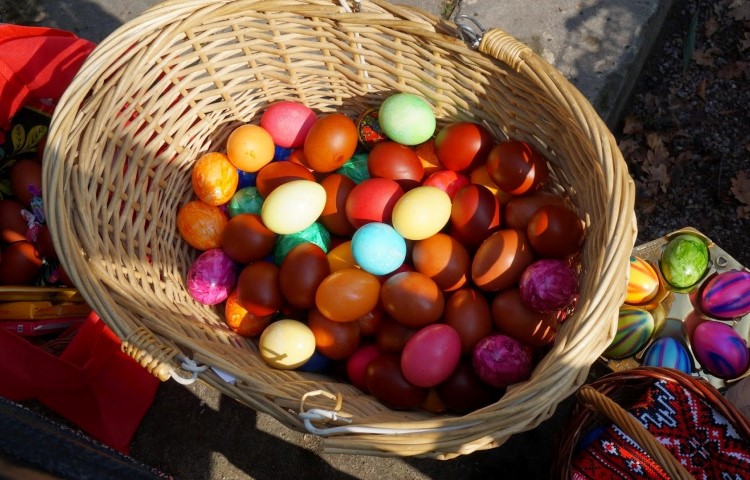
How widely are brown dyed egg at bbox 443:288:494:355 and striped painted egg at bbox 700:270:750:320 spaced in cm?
74

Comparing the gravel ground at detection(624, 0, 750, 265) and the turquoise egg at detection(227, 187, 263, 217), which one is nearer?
the turquoise egg at detection(227, 187, 263, 217)

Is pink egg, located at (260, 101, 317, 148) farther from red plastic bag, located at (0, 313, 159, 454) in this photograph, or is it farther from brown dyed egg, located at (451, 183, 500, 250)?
red plastic bag, located at (0, 313, 159, 454)

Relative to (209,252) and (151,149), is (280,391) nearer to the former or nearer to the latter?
(209,252)

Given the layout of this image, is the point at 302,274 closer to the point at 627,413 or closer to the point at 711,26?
the point at 627,413

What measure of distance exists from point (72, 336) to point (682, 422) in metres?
1.84

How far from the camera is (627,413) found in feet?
4.61

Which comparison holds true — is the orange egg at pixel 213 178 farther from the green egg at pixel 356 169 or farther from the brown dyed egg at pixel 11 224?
the brown dyed egg at pixel 11 224

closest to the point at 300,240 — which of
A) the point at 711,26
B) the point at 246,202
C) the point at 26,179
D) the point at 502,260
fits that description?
the point at 246,202

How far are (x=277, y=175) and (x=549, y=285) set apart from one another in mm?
869

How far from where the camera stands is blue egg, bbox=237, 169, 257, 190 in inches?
77.6

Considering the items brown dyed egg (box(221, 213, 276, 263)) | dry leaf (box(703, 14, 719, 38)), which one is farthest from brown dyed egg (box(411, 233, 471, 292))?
dry leaf (box(703, 14, 719, 38))

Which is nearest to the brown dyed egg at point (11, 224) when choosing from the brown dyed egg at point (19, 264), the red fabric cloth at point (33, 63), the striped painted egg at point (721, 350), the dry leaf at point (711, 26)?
the brown dyed egg at point (19, 264)

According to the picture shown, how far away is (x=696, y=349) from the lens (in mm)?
1870

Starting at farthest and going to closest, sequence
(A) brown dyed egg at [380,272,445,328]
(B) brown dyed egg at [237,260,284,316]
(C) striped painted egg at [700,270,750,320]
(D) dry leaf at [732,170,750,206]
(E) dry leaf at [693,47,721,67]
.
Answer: (E) dry leaf at [693,47,721,67] → (D) dry leaf at [732,170,750,206] → (C) striped painted egg at [700,270,750,320] → (B) brown dyed egg at [237,260,284,316] → (A) brown dyed egg at [380,272,445,328]
